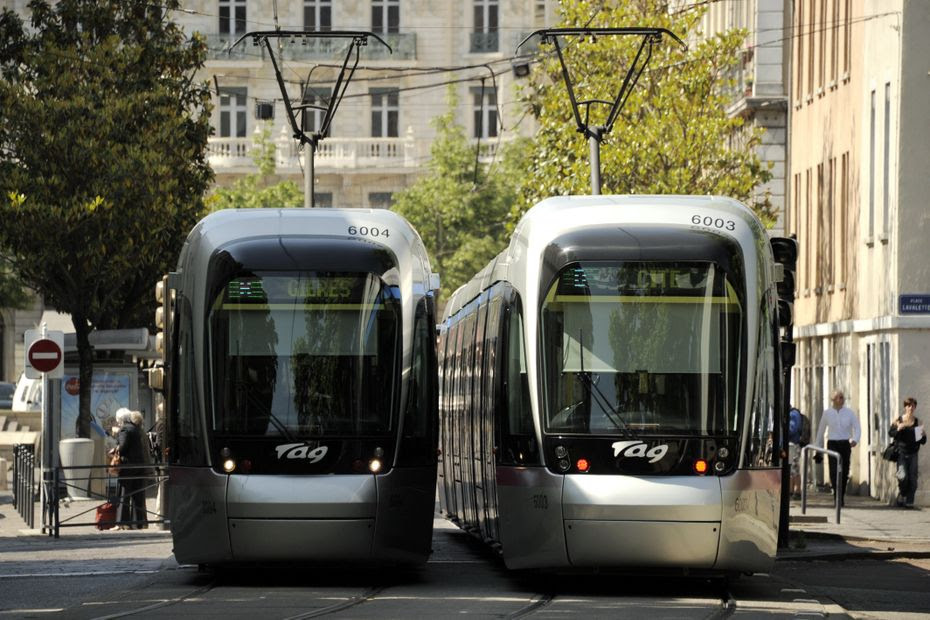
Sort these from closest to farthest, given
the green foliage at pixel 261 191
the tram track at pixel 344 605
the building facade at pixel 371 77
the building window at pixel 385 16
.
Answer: the tram track at pixel 344 605
the green foliage at pixel 261 191
the building facade at pixel 371 77
the building window at pixel 385 16

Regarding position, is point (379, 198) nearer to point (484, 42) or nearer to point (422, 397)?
point (484, 42)

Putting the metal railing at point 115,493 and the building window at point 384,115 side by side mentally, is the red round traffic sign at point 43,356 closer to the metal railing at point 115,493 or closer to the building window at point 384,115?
the metal railing at point 115,493

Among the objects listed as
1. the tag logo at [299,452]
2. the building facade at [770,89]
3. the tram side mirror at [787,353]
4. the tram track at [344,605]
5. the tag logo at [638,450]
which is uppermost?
the building facade at [770,89]

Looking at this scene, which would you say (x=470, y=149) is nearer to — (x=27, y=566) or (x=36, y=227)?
(x=36, y=227)

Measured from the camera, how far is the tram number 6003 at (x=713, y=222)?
18.4m

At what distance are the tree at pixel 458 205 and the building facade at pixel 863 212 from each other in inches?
1052

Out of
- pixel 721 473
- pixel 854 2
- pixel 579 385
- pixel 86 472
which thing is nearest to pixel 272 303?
pixel 579 385

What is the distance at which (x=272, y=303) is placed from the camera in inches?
760

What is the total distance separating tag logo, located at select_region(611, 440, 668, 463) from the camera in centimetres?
1789

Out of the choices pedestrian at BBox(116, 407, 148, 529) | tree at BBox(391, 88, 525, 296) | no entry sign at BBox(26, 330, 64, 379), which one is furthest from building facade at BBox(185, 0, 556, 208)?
no entry sign at BBox(26, 330, 64, 379)

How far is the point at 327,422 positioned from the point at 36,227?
20731 millimetres

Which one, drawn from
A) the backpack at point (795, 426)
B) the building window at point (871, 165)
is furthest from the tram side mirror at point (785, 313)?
the building window at point (871, 165)

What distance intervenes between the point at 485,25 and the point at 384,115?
4.87 meters

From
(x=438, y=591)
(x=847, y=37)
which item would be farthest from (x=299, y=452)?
(x=847, y=37)
